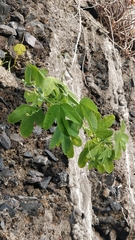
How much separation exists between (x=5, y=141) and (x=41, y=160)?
0.19 m

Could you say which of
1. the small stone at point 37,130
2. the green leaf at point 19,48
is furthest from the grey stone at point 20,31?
the small stone at point 37,130

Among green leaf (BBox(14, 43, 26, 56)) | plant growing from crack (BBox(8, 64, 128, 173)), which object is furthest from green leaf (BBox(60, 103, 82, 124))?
green leaf (BBox(14, 43, 26, 56))

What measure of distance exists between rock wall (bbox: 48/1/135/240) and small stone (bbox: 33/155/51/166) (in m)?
0.12

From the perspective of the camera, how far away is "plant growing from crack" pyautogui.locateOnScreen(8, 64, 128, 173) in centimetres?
138

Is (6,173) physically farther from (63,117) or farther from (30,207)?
(63,117)

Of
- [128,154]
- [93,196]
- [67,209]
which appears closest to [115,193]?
[93,196]

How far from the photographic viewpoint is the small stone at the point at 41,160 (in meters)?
1.89

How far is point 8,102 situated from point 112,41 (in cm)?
140

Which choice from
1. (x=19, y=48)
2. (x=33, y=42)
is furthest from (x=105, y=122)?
(x=33, y=42)

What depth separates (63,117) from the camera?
1388mm

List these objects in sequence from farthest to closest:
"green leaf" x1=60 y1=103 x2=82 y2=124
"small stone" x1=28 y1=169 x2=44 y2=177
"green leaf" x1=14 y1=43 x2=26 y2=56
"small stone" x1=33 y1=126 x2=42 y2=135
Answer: "green leaf" x1=14 y1=43 x2=26 y2=56, "small stone" x1=33 y1=126 x2=42 y2=135, "small stone" x1=28 y1=169 x2=44 y2=177, "green leaf" x1=60 y1=103 x2=82 y2=124

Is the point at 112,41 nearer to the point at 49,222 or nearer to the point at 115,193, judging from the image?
the point at 115,193

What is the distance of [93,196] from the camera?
7.39ft

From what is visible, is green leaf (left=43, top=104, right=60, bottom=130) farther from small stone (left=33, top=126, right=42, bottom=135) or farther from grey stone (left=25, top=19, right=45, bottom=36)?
grey stone (left=25, top=19, right=45, bottom=36)
